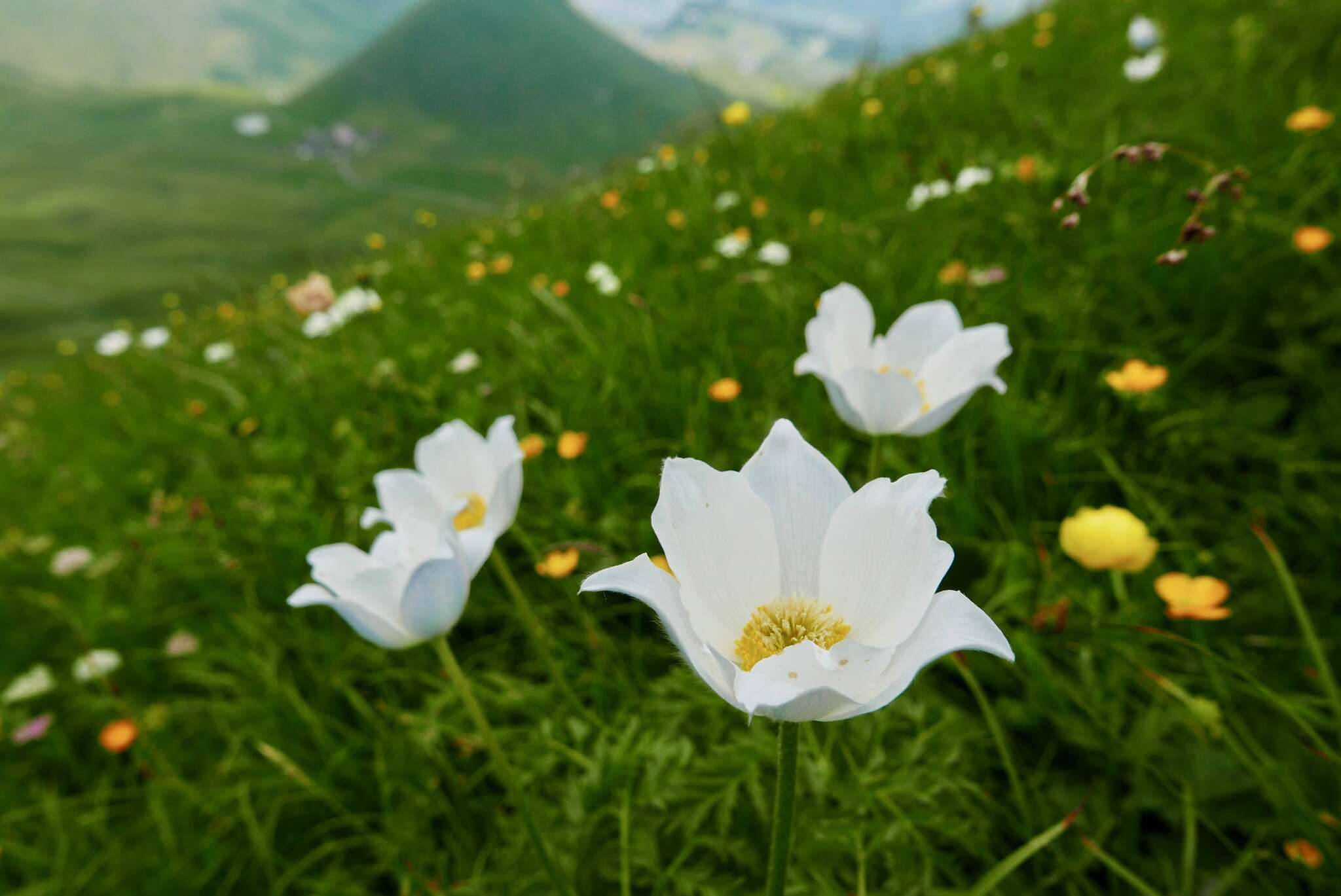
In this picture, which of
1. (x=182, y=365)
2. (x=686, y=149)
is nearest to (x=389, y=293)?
(x=182, y=365)

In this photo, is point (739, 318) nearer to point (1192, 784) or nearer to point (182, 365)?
point (1192, 784)

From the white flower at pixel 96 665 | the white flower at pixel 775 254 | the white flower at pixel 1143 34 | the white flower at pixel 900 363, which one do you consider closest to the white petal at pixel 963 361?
the white flower at pixel 900 363

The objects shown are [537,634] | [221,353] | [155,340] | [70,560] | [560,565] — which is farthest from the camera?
[155,340]

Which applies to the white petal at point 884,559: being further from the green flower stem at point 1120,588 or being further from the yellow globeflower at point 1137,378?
the yellow globeflower at point 1137,378

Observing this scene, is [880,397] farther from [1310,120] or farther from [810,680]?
[1310,120]

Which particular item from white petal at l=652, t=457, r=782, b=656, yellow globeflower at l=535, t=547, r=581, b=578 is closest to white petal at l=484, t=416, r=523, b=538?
yellow globeflower at l=535, t=547, r=581, b=578

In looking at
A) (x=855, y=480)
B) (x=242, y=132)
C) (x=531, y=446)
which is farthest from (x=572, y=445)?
(x=242, y=132)

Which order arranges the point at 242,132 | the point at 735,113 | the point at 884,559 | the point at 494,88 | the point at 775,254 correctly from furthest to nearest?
the point at 494,88 → the point at 242,132 → the point at 735,113 → the point at 775,254 → the point at 884,559
